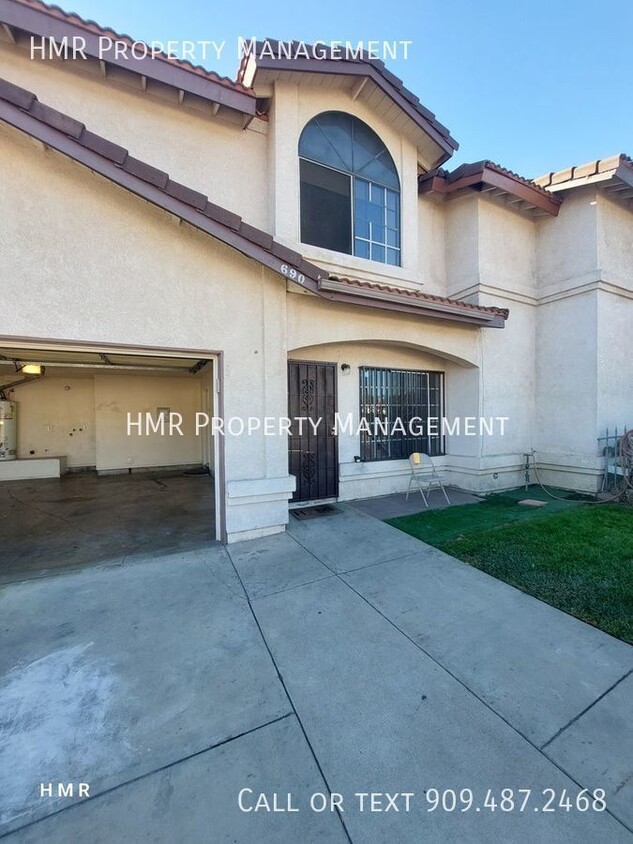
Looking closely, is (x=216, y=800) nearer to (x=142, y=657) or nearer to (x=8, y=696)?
(x=142, y=657)

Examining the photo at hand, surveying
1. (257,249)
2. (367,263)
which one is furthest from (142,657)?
(367,263)

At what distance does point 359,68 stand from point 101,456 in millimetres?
12577

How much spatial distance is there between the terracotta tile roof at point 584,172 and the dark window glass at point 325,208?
4.81 m

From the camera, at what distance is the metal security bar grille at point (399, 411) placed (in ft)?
25.4

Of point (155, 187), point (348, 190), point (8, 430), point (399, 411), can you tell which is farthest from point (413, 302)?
point (8, 430)

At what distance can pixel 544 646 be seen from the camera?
300 centimetres

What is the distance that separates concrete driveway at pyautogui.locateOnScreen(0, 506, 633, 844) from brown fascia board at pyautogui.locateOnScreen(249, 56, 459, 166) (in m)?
8.37

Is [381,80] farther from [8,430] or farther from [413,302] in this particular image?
[8,430]

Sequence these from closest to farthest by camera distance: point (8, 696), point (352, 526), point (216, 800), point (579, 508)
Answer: point (216, 800) < point (8, 696) < point (352, 526) < point (579, 508)

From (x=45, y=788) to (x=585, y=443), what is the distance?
986 centimetres

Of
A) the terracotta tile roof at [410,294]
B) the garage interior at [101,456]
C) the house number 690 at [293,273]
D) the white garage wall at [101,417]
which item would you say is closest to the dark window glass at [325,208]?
the terracotta tile roof at [410,294]

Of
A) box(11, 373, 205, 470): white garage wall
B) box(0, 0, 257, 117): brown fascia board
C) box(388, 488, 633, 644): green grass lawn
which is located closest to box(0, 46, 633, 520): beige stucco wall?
box(0, 0, 257, 117): brown fascia board

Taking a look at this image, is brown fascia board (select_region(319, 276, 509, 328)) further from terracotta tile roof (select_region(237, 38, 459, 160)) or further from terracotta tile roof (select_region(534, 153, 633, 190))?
terracotta tile roof (select_region(237, 38, 459, 160))

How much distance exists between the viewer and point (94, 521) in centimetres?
660
